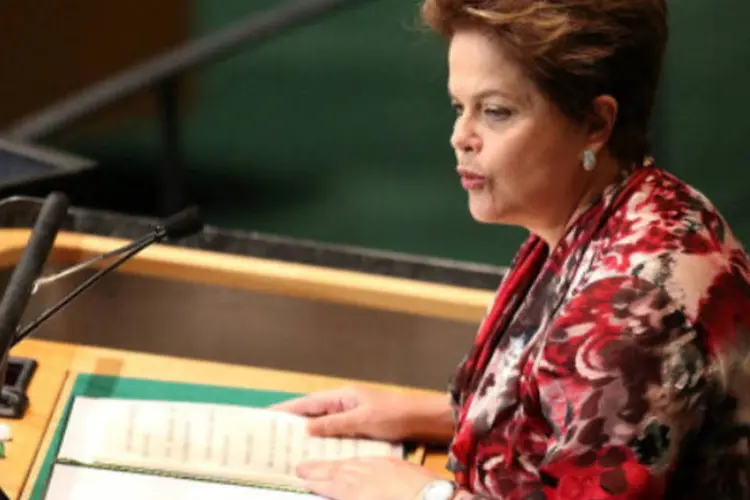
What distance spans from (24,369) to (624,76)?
2.90 ft

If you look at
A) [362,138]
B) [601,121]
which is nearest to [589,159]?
[601,121]

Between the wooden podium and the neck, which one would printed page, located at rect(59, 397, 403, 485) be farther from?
the neck

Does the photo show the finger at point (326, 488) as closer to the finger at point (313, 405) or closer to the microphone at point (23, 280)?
the finger at point (313, 405)

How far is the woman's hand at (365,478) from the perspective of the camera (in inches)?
53.2

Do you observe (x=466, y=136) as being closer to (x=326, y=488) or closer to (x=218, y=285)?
(x=326, y=488)

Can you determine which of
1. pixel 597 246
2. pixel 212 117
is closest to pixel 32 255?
pixel 597 246

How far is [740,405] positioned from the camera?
44.4 inches

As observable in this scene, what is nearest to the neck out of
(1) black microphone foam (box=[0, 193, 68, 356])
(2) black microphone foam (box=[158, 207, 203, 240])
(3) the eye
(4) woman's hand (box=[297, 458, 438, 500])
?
(3) the eye

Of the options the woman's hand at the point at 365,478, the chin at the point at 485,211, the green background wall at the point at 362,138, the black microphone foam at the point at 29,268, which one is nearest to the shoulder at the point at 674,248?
the chin at the point at 485,211

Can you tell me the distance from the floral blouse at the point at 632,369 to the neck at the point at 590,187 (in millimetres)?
13

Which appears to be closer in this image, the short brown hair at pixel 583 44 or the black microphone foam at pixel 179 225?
the short brown hair at pixel 583 44

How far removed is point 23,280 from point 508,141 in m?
0.55

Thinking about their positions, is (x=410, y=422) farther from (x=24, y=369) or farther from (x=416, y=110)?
(x=416, y=110)

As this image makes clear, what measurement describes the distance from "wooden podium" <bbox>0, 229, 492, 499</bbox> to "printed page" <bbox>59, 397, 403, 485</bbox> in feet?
0.28
